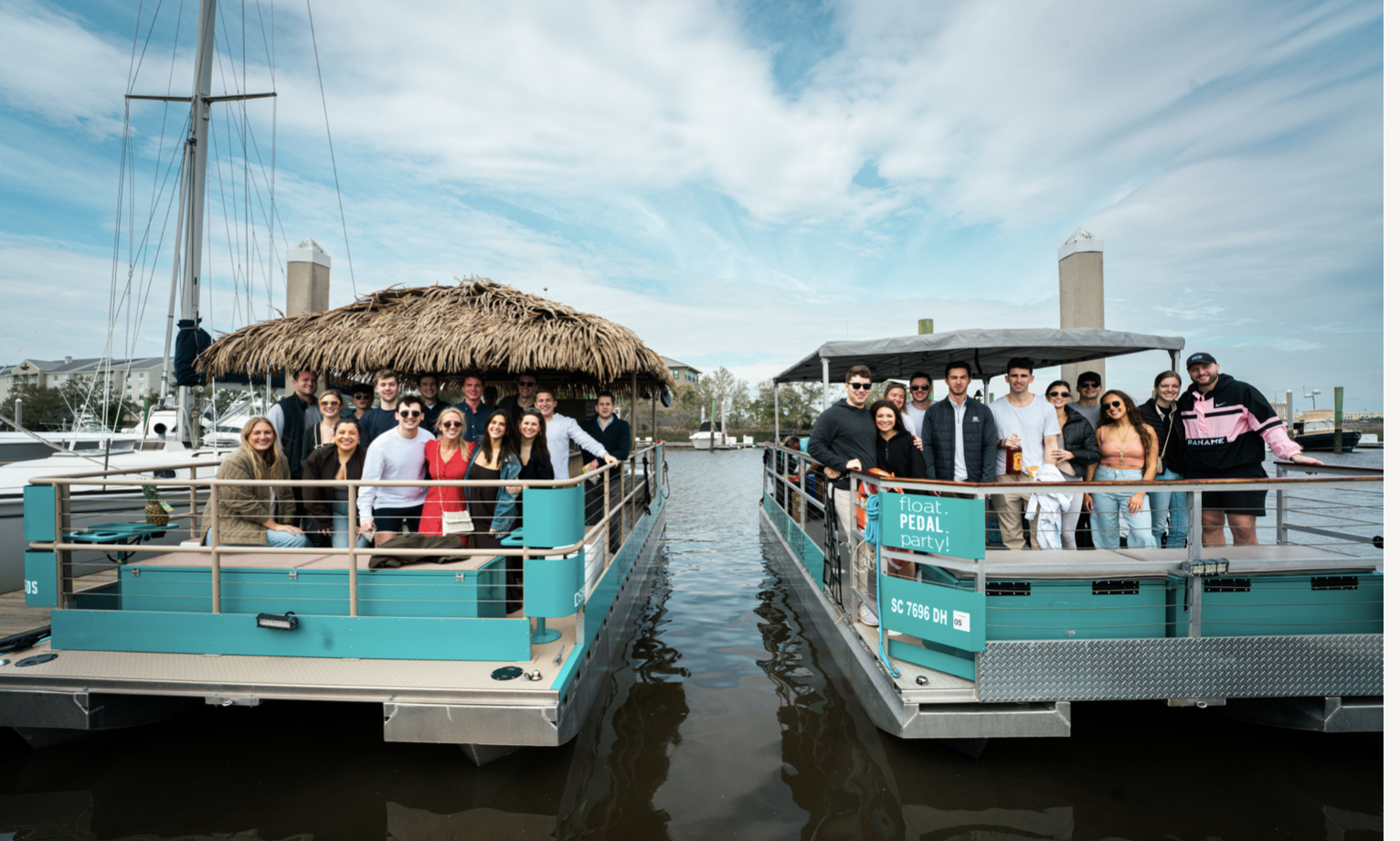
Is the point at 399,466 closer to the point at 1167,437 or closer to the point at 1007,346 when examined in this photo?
the point at 1007,346

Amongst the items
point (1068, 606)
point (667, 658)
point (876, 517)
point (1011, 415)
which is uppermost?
point (1011, 415)

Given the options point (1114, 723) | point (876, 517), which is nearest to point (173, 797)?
point (876, 517)

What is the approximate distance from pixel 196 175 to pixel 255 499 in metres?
7.98

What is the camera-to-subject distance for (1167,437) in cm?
571

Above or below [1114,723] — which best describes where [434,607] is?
above

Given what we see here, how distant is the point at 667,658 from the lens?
6.54 meters

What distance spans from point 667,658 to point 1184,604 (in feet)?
14.0

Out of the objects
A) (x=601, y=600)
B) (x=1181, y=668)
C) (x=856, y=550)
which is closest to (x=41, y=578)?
(x=601, y=600)

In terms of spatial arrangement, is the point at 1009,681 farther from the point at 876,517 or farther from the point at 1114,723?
the point at 1114,723

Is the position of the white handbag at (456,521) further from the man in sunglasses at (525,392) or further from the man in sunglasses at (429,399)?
the man in sunglasses at (525,392)

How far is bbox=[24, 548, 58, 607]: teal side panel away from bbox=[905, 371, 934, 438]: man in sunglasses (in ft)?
22.0

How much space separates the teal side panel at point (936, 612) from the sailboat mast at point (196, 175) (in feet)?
32.2

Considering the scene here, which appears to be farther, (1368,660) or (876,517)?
(876,517)

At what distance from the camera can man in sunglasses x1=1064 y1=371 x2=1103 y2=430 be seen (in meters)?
5.97
